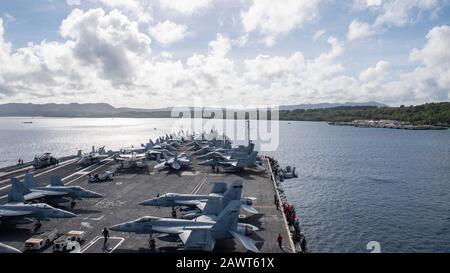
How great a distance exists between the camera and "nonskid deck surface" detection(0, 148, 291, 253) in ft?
119

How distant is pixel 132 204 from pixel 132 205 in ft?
2.02

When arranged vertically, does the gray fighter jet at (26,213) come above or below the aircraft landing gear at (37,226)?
above

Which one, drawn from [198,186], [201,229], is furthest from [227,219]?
[198,186]

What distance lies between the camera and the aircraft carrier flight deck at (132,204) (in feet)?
119

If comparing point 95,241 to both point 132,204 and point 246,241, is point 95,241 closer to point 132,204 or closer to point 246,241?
point 132,204

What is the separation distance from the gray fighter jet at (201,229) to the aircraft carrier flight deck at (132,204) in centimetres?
174

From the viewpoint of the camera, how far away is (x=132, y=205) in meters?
52.1

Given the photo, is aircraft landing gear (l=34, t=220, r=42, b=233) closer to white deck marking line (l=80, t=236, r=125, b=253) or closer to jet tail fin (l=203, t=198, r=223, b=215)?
white deck marking line (l=80, t=236, r=125, b=253)

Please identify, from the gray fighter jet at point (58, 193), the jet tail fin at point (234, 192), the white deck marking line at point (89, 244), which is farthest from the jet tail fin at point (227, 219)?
the gray fighter jet at point (58, 193)

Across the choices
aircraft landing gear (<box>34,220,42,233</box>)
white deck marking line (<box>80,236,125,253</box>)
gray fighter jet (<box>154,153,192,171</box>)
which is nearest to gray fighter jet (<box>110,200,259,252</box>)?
white deck marking line (<box>80,236,125,253</box>)

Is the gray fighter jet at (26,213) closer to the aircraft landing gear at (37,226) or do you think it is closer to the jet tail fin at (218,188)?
the aircraft landing gear at (37,226)
